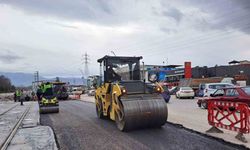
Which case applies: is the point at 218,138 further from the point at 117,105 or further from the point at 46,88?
the point at 46,88

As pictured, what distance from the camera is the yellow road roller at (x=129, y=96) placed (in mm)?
12126

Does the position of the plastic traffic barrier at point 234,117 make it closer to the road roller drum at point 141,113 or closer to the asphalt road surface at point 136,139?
the asphalt road surface at point 136,139

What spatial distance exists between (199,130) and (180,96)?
81.9 feet

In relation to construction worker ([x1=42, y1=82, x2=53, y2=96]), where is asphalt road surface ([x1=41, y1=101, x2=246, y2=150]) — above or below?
below

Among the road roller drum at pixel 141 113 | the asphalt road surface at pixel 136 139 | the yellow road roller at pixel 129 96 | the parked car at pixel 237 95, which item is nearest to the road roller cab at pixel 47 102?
the yellow road roller at pixel 129 96

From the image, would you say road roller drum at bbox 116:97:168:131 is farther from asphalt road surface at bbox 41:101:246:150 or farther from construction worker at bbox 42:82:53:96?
construction worker at bbox 42:82:53:96

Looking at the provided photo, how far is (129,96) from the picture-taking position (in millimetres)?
12516

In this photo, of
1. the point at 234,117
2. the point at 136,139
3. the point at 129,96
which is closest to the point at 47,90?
the point at 129,96

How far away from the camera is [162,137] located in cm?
1087

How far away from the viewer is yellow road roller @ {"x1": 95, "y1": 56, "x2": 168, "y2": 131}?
12.1m

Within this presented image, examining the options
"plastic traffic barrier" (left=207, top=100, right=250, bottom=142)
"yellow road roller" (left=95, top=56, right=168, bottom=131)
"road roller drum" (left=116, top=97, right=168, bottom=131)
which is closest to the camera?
"plastic traffic barrier" (left=207, top=100, right=250, bottom=142)

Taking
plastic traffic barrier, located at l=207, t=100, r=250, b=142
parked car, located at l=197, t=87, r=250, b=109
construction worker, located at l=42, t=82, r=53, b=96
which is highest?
construction worker, located at l=42, t=82, r=53, b=96

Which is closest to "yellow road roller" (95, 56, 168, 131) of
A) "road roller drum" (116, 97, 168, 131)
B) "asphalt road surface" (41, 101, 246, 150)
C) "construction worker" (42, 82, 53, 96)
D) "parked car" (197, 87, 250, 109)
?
"road roller drum" (116, 97, 168, 131)

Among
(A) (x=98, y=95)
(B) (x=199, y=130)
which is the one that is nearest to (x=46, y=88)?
(A) (x=98, y=95)
